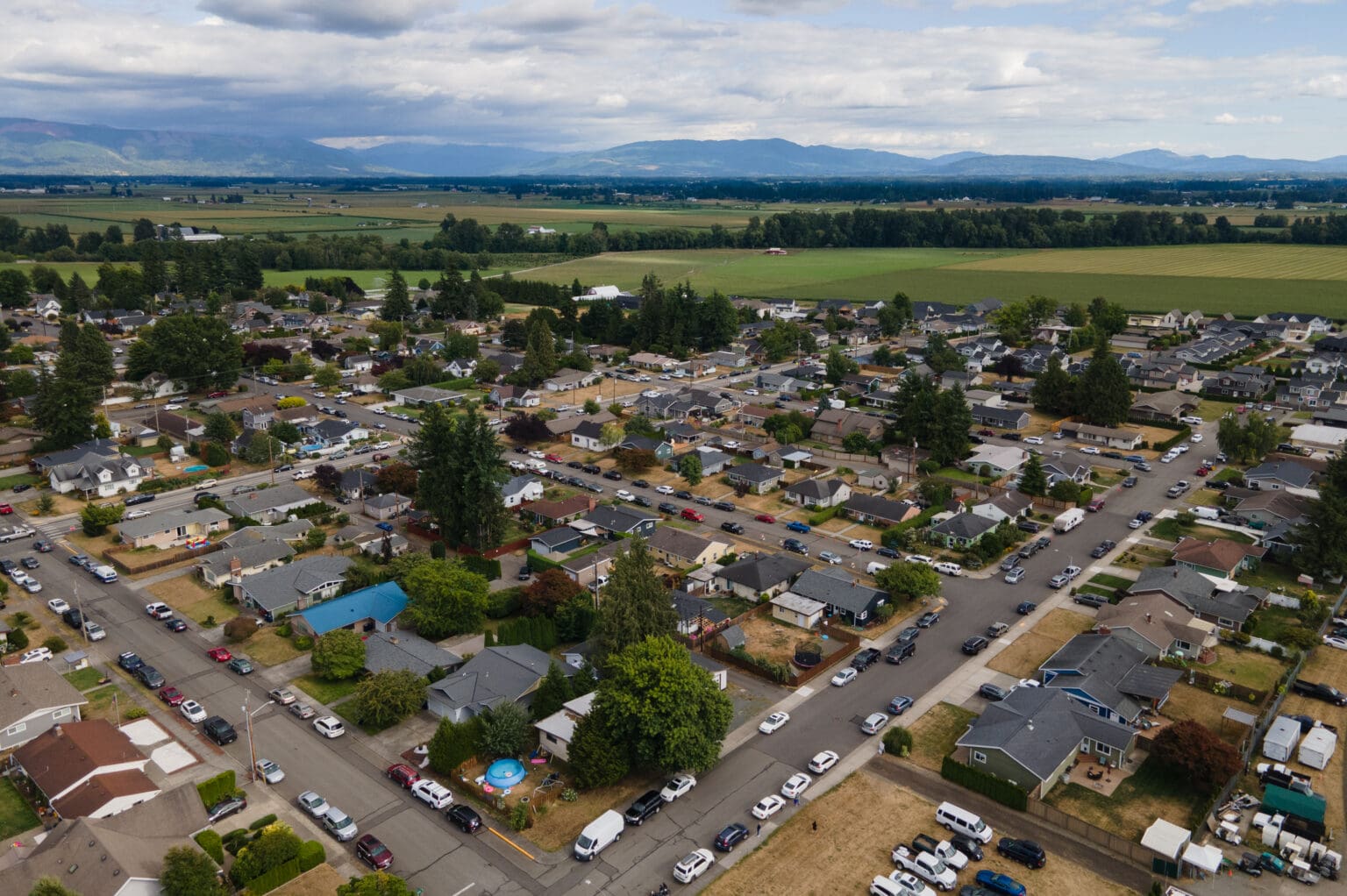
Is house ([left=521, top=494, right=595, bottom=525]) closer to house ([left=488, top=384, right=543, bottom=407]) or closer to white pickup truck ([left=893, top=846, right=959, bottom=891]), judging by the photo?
house ([left=488, top=384, right=543, bottom=407])

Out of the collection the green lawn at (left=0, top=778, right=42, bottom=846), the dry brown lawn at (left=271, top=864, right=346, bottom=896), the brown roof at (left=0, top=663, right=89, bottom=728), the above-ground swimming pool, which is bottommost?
the green lawn at (left=0, top=778, right=42, bottom=846)

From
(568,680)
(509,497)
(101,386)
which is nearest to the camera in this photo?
(568,680)

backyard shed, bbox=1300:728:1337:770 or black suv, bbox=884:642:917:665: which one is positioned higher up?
backyard shed, bbox=1300:728:1337:770

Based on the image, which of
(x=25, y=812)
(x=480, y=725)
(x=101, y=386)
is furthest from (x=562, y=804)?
(x=101, y=386)

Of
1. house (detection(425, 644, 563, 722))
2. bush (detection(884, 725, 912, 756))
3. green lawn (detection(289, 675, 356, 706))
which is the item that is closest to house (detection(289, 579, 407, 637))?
green lawn (detection(289, 675, 356, 706))

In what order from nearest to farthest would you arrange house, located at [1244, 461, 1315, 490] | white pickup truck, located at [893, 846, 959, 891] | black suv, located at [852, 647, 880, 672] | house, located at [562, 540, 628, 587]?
white pickup truck, located at [893, 846, 959, 891] → black suv, located at [852, 647, 880, 672] → house, located at [562, 540, 628, 587] → house, located at [1244, 461, 1315, 490]

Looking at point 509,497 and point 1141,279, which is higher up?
point 1141,279

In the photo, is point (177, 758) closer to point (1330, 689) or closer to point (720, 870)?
point (720, 870)
